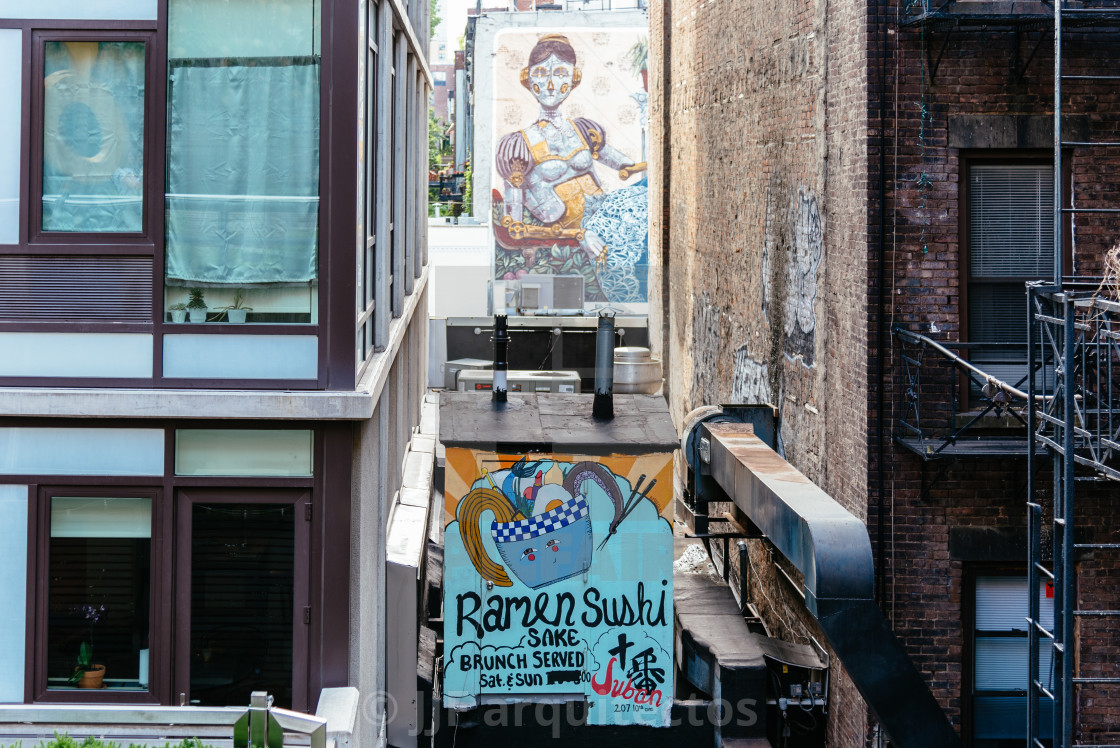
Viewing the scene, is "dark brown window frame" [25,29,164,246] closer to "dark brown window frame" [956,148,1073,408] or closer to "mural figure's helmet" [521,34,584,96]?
"dark brown window frame" [956,148,1073,408]

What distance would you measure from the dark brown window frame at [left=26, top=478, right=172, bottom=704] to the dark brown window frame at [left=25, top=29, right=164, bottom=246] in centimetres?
160

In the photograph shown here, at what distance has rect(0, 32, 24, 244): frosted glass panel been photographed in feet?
26.3

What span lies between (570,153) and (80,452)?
34.7 meters

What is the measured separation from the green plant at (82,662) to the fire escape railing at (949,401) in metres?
6.87

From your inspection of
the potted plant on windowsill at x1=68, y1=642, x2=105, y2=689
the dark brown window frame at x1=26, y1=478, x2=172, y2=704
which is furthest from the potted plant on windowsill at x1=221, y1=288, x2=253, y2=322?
the potted plant on windowsill at x1=68, y1=642, x2=105, y2=689

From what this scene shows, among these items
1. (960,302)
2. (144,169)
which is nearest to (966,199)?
(960,302)

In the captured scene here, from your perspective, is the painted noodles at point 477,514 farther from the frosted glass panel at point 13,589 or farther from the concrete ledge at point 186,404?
the frosted glass panel at point 13,589

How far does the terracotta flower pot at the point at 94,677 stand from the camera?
822 cm

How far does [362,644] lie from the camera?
29.6ft

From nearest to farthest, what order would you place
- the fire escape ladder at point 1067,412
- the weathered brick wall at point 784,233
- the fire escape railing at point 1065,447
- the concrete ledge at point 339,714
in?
1. the concrete ledge at point 339,714
2. the fire escape railing at point 1065,447
3. the fire escape ladder at point 1067,412
4. the weathered brick wall at point 784,233

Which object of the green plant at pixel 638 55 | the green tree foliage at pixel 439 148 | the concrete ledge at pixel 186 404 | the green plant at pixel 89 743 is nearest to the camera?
the green plant at pixel 89 743

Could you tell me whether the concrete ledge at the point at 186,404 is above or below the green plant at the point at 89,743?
above

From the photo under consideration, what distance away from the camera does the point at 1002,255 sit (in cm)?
1136

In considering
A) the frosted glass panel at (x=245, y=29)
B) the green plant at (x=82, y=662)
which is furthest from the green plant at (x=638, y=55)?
the green plant at (x=82, y=662)
